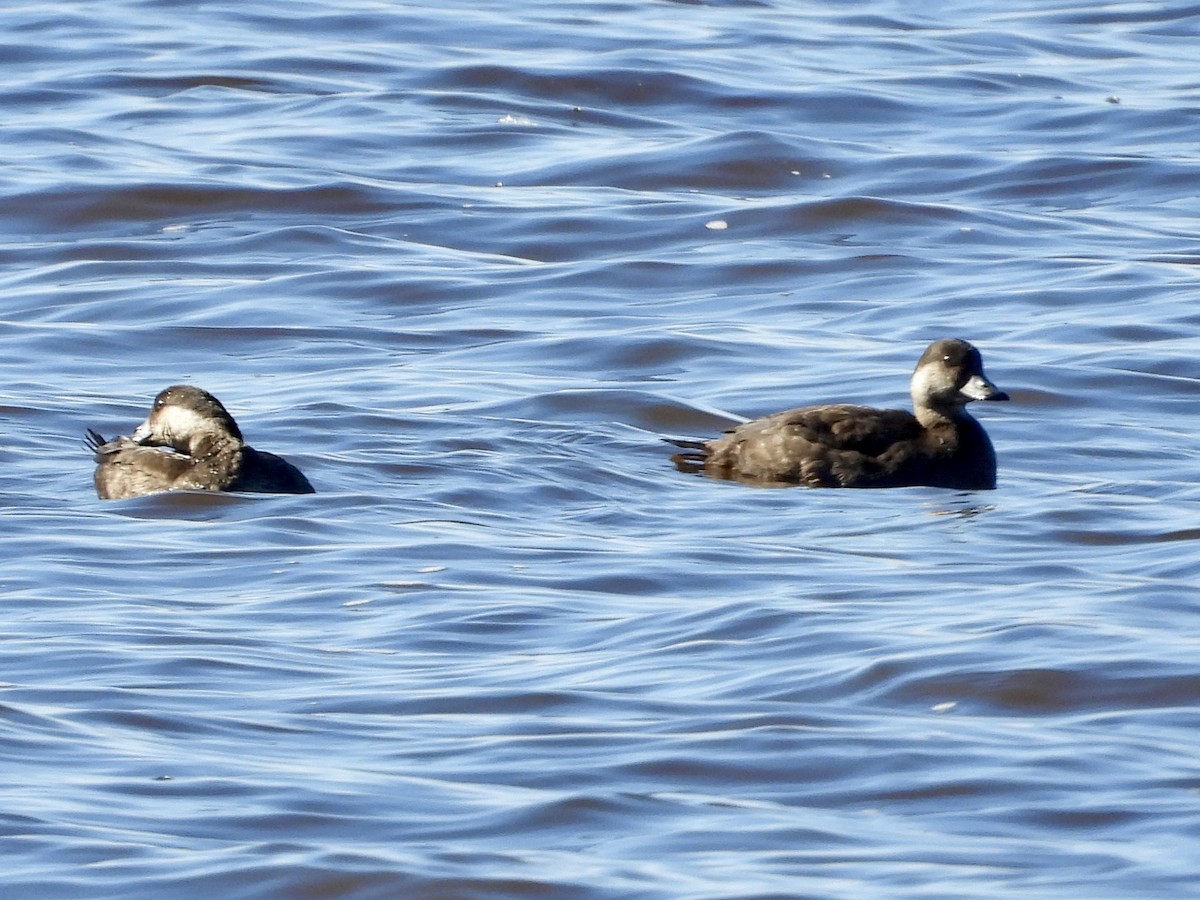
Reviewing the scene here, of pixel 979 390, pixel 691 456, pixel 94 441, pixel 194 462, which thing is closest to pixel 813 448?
pixel 691 456

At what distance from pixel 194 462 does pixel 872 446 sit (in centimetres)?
273

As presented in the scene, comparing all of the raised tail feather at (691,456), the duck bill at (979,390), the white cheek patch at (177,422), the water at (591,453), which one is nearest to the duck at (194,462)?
the white cheek patch at (177,422)

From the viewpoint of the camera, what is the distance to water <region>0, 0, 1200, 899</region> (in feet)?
19.5

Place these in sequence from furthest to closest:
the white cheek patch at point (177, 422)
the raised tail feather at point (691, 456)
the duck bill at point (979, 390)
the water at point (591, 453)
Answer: the duck bill at point (979, 390)
the raised tail feather at point (691, 456)
the white cheek patch at point (177, 422)
the water at point (591, 453)

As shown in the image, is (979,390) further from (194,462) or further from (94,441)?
(94,441)

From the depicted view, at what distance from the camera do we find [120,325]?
13945 mm

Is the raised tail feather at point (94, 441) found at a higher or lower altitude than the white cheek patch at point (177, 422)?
lower

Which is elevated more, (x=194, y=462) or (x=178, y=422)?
(x=178, y=422)

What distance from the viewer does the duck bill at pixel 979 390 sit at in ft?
36.7

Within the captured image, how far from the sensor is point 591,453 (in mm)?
11172

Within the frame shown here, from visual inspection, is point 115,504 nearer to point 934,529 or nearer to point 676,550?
point 676,550

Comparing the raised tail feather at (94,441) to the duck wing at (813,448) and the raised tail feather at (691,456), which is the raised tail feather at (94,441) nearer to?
the raised tail feather at (691,456)

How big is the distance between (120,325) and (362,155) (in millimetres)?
4656

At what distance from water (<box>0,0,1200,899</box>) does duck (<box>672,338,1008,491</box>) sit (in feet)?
0.44
